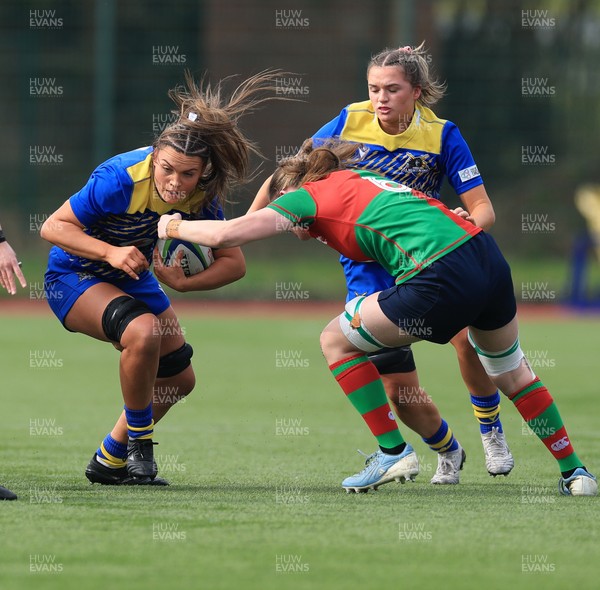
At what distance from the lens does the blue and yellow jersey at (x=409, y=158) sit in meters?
→ 6.06

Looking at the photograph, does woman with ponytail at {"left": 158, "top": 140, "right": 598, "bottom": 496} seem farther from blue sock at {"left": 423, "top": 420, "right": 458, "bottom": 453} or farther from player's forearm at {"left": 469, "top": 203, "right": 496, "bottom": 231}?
blue sock at {"left": 423, "top": 420, "right": 458, "bottom": 453}

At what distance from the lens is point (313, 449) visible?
7.22 m

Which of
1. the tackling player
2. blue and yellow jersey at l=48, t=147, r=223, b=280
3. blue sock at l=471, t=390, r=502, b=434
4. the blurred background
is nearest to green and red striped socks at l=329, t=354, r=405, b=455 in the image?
the tackling player

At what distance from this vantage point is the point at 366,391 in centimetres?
552

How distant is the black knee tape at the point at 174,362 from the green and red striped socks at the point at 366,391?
986mm

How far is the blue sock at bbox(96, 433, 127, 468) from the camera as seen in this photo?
5871 mm

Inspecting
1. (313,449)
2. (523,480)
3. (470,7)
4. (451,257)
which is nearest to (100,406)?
(313,449)

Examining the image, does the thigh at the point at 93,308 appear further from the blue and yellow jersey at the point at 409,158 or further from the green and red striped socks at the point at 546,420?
the green and red striped socks at the point at 546,420

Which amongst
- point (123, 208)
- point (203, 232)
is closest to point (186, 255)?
point (123, 208)

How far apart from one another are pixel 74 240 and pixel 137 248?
32 centimetres

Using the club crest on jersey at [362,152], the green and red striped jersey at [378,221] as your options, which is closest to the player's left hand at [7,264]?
the green and red striped jersey at [378,221]

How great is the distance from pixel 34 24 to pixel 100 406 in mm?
14081

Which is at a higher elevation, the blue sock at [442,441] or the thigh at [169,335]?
the thigh at [169,335]

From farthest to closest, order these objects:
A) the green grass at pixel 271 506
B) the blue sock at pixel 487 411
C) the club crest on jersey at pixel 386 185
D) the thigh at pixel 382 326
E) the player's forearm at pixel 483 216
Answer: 1. the blue sock at pixel 487 411
2. the player's forearm at pixel 483 216
3. the club crest on jersey at pixel 386 185
4. the thigh at pixel 382 326
5. the green grass at pixel 271 506
